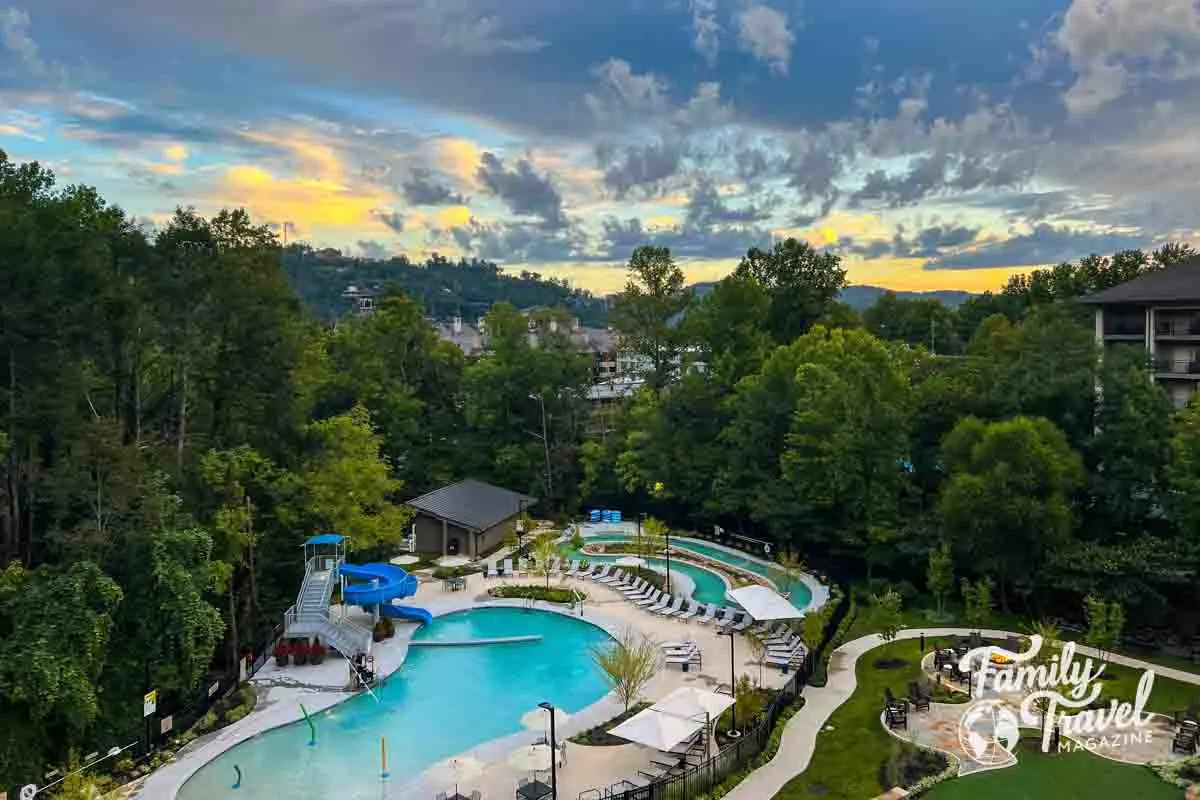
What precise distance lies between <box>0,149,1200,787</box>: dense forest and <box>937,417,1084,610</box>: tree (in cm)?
8

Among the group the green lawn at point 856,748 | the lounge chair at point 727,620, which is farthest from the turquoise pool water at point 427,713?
the green lawn at point 856,748

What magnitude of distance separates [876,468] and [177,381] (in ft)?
81.2

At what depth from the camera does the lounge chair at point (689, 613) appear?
2867cm

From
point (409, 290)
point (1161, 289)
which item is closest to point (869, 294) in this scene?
point (409, 290)

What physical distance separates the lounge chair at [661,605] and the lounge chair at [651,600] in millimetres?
155

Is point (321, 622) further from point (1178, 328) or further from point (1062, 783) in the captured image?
point (1178, 328)

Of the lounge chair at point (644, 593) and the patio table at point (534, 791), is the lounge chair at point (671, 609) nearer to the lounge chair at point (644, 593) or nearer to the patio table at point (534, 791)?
the lounge chair at point (644, 593)

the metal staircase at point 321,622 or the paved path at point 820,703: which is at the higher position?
the metal staircase at point 321,622

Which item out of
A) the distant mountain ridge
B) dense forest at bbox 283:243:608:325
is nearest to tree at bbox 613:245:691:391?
the distant mountain ridge

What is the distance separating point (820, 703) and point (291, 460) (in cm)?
1922

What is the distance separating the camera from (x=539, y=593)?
32250 millimetres

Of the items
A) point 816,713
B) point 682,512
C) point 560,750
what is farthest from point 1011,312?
point 560,750

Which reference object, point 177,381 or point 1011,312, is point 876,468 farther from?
point 1011,312

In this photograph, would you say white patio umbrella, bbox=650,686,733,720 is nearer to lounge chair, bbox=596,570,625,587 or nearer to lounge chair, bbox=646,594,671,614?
lounge chair, bbox=646,594,671,614
